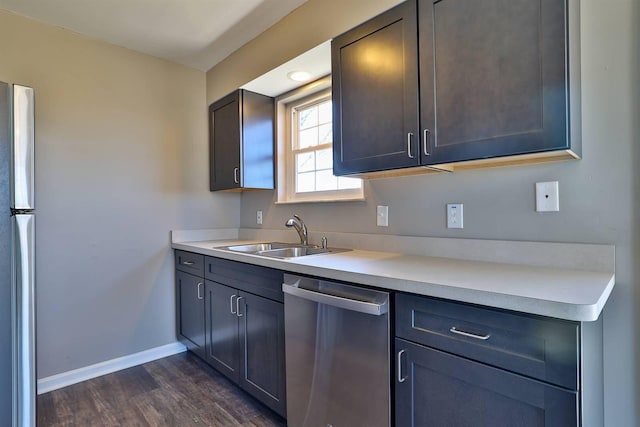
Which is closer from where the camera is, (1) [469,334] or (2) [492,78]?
(1) [469,334]

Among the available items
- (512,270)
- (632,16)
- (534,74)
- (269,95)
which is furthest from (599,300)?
(269,95)

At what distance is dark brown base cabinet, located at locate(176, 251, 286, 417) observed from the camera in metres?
1.74

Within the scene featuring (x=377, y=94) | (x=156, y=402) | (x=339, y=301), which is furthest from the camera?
(x=156, y=402)

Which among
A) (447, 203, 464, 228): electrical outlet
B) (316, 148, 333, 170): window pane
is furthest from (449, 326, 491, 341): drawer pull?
(316, 148, 333, 170): window pane

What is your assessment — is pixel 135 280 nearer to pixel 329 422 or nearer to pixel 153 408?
pixel 153 408

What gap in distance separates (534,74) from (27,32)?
2.86 metres

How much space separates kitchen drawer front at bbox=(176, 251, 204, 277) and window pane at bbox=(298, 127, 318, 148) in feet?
3.69

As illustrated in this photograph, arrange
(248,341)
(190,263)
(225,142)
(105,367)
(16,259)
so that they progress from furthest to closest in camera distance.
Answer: (225,142) → (190,263) → (105,367) → (248,341) → (16,259)

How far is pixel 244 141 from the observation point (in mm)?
2586

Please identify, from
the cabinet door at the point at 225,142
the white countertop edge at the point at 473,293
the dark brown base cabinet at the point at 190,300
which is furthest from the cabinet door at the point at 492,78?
the dark brown base cabinet at the point at 190,300

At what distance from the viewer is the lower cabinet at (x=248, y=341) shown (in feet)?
5.69

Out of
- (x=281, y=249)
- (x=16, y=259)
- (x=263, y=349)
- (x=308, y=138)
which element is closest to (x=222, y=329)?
(x=263, y=349)

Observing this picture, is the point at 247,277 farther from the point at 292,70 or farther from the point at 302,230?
the point at 292,70

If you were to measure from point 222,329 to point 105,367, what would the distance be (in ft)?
3.35
